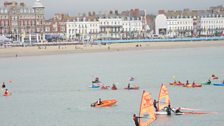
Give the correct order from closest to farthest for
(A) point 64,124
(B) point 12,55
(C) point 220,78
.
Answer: (A) point 64,124 → (C) point 220,78 → (B) point 12,55

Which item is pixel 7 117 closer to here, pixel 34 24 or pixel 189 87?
pixel 189 87

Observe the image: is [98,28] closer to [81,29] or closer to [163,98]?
[81,29]

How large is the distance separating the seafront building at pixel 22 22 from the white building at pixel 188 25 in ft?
121

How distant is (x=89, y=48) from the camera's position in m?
103

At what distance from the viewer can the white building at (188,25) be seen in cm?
14288

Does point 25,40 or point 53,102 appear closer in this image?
point 53,102

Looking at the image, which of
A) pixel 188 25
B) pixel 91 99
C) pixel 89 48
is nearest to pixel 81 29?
pixel 89 48

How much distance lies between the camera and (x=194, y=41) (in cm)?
12344

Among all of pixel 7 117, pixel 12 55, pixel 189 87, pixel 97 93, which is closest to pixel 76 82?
pixel 97 93

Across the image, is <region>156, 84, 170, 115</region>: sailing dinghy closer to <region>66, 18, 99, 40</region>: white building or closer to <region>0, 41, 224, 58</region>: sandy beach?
<region>0, 41, 224, 58</region>: sandy beach

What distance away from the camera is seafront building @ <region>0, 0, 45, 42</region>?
4508 inches

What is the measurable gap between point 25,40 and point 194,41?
39.4m

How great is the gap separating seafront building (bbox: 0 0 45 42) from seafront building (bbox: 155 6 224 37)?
121 ft

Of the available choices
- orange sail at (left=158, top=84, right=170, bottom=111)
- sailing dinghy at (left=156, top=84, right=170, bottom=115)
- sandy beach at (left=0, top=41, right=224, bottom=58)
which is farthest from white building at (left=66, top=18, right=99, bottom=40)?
sailing dinghy at (left=156, top=84, right=170, bottom=115)
